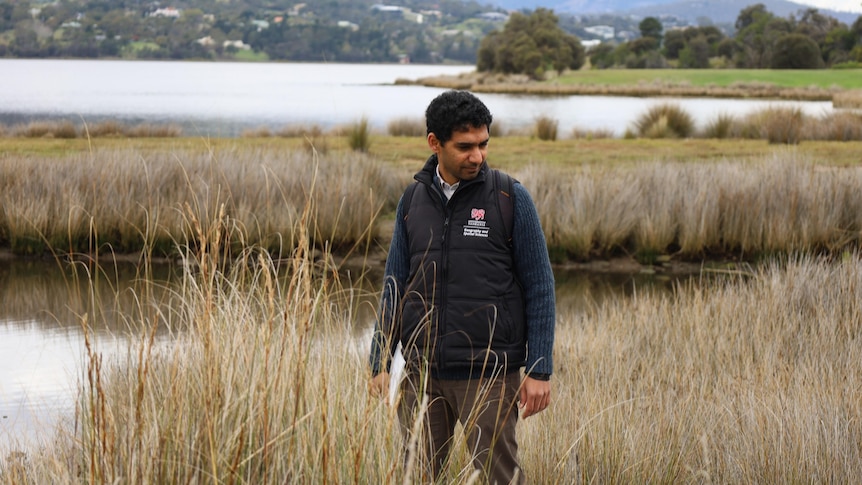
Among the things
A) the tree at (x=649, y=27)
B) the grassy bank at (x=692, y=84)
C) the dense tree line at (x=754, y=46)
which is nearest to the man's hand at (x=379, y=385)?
the grassy bank at (x=692, y=84)

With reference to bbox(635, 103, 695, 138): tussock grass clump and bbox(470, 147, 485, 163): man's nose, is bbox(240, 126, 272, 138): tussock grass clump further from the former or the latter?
bbox(470, 147, 485, 163): man's nose

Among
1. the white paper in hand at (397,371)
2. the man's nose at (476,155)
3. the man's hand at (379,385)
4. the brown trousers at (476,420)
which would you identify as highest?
the man's nose at (476,155)

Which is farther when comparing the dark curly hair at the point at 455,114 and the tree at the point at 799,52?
the tree at the point at 799,52

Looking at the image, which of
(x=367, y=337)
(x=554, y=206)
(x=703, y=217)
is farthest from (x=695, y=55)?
(x=367, y=337)

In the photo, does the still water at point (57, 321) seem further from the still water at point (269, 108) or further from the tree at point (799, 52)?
the tree at point (799, 52)

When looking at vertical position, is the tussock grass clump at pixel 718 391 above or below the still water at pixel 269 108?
above

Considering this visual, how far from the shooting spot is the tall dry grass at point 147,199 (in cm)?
1048

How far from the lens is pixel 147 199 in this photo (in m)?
11.1

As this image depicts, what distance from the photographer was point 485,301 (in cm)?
324

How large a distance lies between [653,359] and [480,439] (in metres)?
2.79

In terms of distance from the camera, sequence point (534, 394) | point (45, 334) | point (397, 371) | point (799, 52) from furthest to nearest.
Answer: point (799, 52) < point (45, 334) < point (534, 394) < point (397, 371)

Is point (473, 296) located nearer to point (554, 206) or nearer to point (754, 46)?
point (554, 206)

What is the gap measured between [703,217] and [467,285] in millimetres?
8231

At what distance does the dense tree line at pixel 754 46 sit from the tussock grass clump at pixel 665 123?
172 ft
